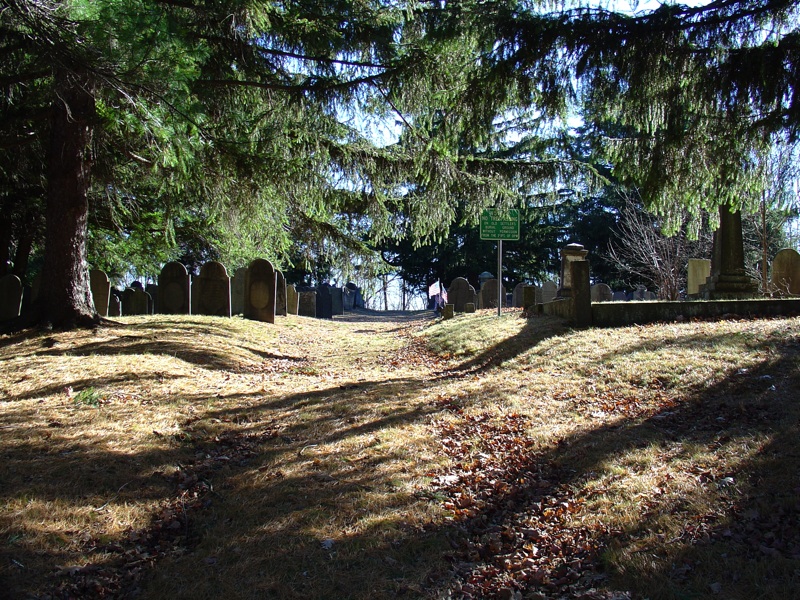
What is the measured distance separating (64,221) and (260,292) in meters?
6.16

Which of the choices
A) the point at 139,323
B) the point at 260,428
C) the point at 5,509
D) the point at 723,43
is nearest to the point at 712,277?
the point at 723,43

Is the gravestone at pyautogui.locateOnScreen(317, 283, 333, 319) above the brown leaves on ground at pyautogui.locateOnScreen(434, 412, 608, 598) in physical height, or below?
above

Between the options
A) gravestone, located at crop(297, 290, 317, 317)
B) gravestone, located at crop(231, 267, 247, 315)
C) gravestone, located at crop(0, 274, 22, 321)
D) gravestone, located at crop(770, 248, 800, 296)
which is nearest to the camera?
gravestone, located at crop(0, 274, 22, 321)

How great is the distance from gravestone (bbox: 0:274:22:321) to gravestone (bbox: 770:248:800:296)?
1714 centimetres

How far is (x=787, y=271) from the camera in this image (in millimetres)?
13281

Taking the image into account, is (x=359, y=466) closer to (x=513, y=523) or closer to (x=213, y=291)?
(x=513, y=523)

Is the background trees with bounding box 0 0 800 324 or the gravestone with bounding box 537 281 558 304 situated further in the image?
the gravestone with bounding box 537 281 558 304

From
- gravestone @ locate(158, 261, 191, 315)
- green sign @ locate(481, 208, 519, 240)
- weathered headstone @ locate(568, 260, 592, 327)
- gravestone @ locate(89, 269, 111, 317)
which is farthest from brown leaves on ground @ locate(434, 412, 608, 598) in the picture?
gravestone @ locate(89, 269, 111, 317)

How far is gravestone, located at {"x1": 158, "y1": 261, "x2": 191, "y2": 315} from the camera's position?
14462mm

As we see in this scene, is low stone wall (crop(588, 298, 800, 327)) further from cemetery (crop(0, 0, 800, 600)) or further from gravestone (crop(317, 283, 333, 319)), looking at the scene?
gravestone (crop(317, 283, 333, 319))

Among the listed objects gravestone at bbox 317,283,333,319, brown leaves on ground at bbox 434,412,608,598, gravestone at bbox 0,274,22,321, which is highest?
gravestone at bbox 0,274,22,321

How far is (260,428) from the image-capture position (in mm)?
5180

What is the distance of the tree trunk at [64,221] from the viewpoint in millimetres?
8609

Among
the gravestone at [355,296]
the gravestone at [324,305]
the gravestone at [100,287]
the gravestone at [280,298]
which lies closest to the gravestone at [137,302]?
the gravestone at [100,287]
